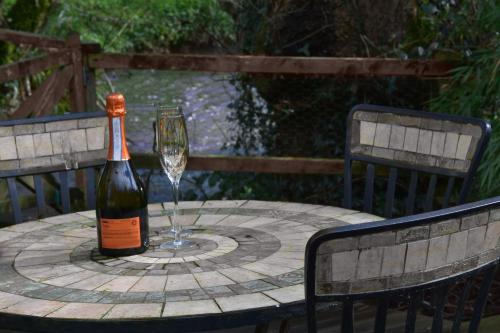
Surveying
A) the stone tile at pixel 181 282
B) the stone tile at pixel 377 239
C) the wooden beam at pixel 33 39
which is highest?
the wooden beam at pixel 33 39

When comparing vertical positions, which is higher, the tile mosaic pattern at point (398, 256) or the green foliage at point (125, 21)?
the green foliage at point (125, 21)

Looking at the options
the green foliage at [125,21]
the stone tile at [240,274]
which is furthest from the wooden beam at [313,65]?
the stone tile at [240,274]

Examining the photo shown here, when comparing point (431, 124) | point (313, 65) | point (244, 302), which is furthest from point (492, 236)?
point (313, 65)

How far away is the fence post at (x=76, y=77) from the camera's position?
3779 mm

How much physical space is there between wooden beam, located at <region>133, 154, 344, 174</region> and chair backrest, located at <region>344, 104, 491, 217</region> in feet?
4.10

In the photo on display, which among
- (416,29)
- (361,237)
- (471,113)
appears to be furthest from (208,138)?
(361,237)

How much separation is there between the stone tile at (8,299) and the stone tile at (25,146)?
2.93ft

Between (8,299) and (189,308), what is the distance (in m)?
0.33

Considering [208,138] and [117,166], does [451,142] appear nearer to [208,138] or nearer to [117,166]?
[117,166]

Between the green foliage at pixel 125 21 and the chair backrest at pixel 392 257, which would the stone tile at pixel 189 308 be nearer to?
the chair backrest at pixel 392 257

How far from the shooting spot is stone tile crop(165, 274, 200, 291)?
145 cm

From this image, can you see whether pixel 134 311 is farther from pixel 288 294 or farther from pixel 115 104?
pixel 115 104

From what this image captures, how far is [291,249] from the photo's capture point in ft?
5.54

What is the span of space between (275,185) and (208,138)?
122cm
